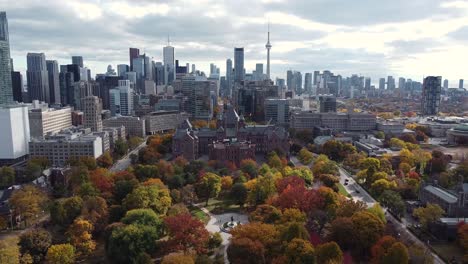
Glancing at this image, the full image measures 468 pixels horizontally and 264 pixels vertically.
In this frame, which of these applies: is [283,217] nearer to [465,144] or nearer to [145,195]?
[145,195]

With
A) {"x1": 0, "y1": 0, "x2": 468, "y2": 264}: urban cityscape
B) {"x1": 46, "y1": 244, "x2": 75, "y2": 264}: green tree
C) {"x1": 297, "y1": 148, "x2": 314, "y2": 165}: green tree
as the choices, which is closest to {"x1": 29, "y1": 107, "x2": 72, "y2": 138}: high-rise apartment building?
{"x1": 0, "y1": 0, "x2": 468, "y2": 264}: urban cityscape

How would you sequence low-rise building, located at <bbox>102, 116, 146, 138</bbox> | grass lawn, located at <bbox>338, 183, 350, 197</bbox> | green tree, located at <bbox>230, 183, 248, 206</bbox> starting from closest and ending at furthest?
1. green tree, located at <bbox>230, 183, 248, 206</bbox>
2. grass lawn, located at <bbox>338, 183, 350, 197</bbox>
3. low-rise building, located at <bbox>102, 116, 146, 138</bbox>

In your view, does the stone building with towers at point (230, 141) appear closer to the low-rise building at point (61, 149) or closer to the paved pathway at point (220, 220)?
the low-rise building at point (61, 149)

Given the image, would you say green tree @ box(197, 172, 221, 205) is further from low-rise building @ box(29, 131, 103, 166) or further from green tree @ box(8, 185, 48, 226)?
low-rise building @ box(29, 131, 103, 166)

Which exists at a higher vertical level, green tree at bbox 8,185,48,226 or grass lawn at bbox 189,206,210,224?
green tree at bbox 8,185,48,226

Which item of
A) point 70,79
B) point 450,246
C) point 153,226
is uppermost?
point 70,79

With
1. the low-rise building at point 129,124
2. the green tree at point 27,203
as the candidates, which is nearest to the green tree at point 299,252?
the green tree at point 27,203

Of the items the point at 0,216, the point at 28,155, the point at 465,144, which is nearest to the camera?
the point at 0,216

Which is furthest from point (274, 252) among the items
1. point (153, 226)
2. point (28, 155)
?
point (28, 155)
